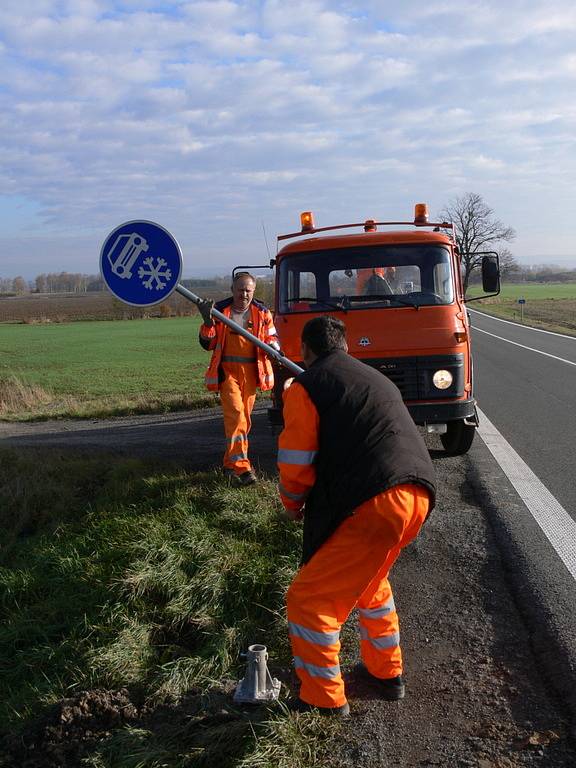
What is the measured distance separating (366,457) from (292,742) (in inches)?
46.7

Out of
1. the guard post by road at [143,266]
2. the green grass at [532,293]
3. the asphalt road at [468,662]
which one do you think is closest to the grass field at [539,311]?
the green grass at [532,293]

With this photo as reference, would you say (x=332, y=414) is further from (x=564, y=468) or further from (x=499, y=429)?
(x=499, y=429)

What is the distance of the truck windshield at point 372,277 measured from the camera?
25.3ft

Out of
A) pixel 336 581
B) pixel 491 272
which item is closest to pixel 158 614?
pixel 336 581

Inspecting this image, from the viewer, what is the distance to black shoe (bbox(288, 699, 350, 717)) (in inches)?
125

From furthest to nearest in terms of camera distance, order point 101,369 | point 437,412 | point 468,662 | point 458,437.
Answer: point 101,369 → point 458,437 → point 437,412 → point 468,662

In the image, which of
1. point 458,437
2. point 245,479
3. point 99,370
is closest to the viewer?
point 245,479

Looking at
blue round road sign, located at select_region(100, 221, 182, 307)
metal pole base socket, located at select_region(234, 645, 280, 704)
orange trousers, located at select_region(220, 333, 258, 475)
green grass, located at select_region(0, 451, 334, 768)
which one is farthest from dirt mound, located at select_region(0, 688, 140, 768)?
orange trousers, located at select_region(220, 333, 258, 475)

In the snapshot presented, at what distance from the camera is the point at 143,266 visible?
4895mm

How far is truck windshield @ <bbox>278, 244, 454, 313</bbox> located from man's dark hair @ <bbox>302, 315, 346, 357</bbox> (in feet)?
13.8

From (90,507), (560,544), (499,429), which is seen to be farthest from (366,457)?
(499,429)

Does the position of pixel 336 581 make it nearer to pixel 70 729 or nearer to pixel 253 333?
pixel 70 729

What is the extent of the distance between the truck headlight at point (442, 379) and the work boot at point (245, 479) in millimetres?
2131

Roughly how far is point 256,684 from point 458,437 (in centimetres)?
514
